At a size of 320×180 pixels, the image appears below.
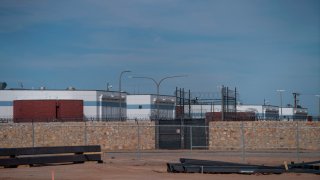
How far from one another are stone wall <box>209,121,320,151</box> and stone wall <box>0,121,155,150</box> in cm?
638

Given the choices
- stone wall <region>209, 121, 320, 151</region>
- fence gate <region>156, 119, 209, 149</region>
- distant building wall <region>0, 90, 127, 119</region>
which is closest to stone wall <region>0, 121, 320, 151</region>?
stone wall <region>209, 121, 320, 151</region>

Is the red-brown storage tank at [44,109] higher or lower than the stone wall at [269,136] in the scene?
higher

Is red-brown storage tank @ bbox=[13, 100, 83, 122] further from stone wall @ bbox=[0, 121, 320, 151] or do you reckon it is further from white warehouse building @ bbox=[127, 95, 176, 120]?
stone wall @ bbox=[0, 121, 320, 151]

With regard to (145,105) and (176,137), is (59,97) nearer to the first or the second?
(145,105)

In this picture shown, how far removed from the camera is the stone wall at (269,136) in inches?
1636

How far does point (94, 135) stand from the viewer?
4356 centimetres

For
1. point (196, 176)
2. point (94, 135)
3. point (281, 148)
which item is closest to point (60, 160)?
point (196, 176)

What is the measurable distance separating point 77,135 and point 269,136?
15.2 metres

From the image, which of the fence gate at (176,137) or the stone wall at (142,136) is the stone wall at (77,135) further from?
the fence gate at (176,137)

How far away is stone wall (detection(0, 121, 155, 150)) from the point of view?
42.5 meters

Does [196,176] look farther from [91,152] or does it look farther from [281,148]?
[281,148]

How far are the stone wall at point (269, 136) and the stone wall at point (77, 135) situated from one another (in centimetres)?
638

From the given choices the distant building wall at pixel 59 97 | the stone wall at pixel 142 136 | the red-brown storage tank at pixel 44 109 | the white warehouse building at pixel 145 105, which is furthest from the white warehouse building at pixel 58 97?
the stone wall at pixel 142 136

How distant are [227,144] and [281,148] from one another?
4233 mm
